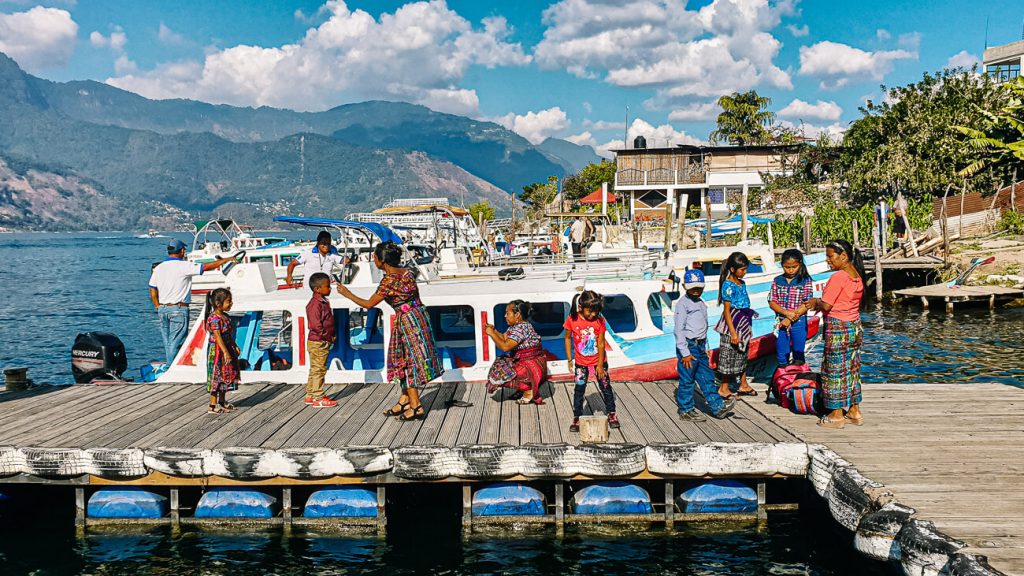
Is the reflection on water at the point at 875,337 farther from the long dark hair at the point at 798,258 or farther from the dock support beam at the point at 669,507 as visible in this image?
the dock support beam at the point at 669,507

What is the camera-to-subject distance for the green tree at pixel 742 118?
6506cm

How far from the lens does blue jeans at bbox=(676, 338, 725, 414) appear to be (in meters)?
9.24

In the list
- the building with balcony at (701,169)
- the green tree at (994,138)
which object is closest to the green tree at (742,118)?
the building with balcony at (701,169)

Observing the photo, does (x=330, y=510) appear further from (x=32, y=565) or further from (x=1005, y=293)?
(x=1005, y=293)

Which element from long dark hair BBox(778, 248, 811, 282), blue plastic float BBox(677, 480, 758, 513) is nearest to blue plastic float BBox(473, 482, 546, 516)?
blue plastic float BBox(677, 480, 758, 513)

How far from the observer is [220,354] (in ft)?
32.7

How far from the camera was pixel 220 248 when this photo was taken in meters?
47.5

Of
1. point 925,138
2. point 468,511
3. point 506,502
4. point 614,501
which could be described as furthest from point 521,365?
point 925,138

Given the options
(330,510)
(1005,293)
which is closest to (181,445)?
(330,510)

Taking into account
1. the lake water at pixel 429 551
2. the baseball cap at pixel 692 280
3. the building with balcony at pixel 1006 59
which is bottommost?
the lake water at pixel 429 551

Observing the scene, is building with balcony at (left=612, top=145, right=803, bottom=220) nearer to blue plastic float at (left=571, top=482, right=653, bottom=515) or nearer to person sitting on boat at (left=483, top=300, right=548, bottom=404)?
person sitting on boat at (left=483, top=300, right=548, bottom=404)

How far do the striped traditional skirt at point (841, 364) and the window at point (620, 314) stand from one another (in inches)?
177

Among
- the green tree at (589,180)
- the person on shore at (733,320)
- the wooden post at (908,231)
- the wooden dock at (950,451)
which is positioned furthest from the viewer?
the green tree at (589,180)

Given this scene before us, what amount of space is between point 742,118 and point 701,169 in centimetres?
1130
